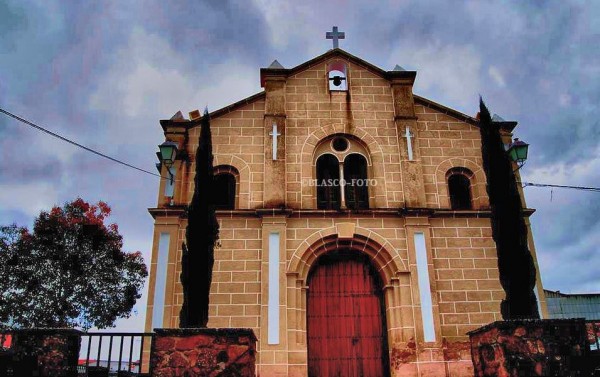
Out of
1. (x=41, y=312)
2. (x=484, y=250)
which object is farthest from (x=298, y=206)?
(x=41, y=312)

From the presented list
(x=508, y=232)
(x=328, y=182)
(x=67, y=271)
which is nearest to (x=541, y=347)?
(x=508, y=232)

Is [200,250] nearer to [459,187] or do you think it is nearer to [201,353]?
[201,353]

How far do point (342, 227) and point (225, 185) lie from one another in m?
3.27

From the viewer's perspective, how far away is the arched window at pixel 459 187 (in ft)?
41.5

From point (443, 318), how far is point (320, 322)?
2.88 m

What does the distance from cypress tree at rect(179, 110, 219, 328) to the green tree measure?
14.5 m

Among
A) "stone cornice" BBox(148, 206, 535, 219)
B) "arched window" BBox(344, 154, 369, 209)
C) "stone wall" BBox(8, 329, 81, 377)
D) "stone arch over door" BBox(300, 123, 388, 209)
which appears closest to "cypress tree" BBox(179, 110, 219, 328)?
"stone wall" BBox(8, 329, 81, 377)

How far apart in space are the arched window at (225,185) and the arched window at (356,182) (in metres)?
2.95

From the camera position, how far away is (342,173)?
12.5 metres

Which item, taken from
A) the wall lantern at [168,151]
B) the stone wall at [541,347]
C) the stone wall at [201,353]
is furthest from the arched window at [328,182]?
the stone wall at [541,347]

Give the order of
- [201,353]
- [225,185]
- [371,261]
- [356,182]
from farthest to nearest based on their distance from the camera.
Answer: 1. [356,182]
2. [225,185]
3. [371,261]
4. [201,353]

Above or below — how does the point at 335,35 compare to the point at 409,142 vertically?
above

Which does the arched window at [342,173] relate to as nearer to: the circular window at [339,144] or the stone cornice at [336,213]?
the circular window at [339,144]

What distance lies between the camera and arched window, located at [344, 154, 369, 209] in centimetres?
1237
